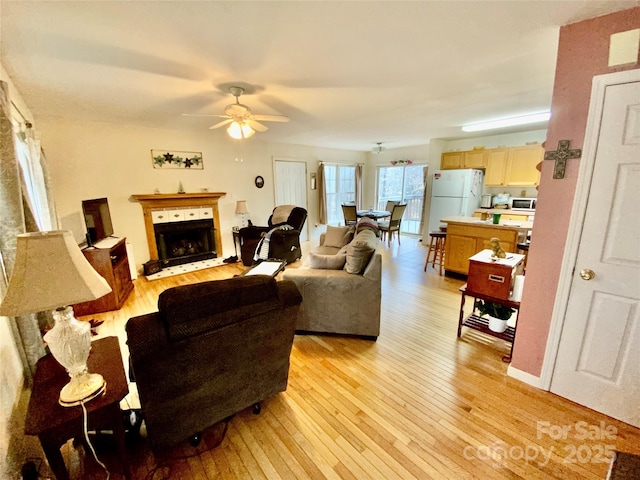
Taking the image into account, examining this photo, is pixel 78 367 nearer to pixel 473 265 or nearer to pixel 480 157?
pixel 473 265

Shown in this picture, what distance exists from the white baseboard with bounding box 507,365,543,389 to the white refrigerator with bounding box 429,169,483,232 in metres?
3.65

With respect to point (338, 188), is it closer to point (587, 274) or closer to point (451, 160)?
point (451, 160)

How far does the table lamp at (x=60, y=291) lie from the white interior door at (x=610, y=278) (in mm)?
2653

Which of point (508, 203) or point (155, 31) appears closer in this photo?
point (155, 31)

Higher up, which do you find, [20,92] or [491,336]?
[20,92]

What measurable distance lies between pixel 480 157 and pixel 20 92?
645 cm

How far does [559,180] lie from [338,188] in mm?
5935

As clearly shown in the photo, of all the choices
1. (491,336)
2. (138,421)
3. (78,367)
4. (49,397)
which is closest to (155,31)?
(78,367)

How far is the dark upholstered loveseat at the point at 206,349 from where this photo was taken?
1189mm

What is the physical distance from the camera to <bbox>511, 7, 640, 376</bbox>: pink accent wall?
150 cm

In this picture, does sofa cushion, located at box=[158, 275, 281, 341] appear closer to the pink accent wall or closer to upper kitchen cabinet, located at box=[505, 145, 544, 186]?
the pink accent wall

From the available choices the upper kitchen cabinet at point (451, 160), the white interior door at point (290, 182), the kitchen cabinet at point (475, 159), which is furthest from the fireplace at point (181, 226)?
the kitchen cabinet at point (475, 159)

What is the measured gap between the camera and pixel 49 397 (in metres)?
1.13

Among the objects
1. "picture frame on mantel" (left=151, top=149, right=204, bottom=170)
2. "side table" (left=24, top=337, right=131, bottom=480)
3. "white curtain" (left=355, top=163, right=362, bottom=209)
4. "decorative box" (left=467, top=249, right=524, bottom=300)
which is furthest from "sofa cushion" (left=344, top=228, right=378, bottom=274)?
"white curtain" (left=355, top=163, right=362, bottom=209)
